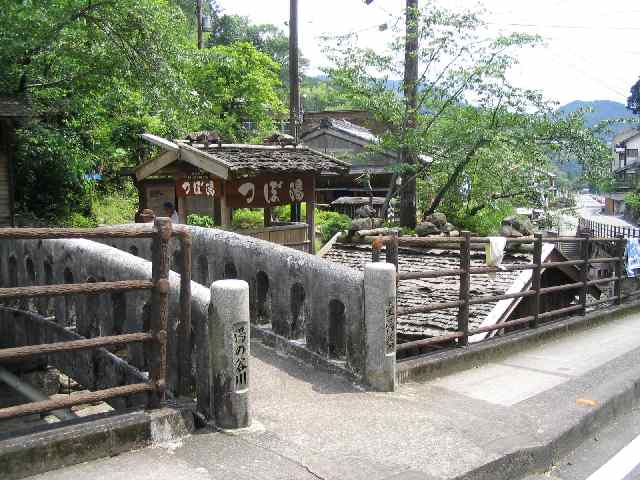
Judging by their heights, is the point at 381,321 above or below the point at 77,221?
below

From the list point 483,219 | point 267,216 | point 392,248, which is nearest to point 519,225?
point 483,219

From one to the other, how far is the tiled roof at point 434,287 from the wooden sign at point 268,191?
178 cm

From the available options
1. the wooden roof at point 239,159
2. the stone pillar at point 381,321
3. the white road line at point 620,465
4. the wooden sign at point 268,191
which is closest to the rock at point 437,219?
the wooden roof at point 239,159

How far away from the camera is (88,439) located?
3832 millimetres

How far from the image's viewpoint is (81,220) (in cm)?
1881

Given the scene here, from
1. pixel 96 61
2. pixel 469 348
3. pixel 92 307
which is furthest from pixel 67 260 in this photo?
pixel 96 61

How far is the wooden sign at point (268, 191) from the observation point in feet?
40.1

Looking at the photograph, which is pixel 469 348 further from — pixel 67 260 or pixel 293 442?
pixel 67 260

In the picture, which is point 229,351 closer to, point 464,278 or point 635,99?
point 464,278

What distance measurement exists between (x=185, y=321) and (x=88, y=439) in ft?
3.50

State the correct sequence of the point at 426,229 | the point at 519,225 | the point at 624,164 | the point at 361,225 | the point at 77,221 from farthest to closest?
the point at 624,164
the point at 77,221
the point at 426,229
the point at 361,225
the point at 519,225

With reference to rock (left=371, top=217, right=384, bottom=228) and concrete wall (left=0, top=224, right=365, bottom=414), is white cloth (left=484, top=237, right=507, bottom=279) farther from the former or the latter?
rock (left=371, top=217, right=384, bottom=228)

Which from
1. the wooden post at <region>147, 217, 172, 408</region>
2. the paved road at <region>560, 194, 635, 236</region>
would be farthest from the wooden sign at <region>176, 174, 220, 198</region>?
the paved road at <region>560, 194, 635, 236</region>

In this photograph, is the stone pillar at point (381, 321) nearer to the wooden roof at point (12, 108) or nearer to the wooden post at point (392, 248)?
the wooden post at point (392, 248)
